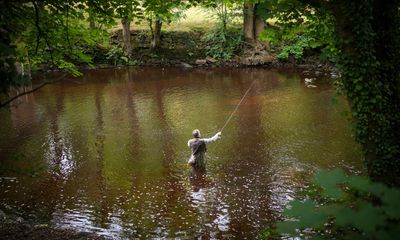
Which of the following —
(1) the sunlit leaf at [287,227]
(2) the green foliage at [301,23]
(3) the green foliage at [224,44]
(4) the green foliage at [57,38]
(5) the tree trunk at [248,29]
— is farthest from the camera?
(3) the green foliage at [224,44]

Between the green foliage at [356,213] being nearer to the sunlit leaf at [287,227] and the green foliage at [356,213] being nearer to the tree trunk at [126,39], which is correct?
the sunlit leaf at [287,227]

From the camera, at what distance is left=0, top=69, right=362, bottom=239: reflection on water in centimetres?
898

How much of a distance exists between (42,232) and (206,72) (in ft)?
70.3

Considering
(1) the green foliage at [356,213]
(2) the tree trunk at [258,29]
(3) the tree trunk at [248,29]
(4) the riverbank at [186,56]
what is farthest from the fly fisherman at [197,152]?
(3) the tree trunk at [248,29]

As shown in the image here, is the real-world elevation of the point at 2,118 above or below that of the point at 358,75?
below

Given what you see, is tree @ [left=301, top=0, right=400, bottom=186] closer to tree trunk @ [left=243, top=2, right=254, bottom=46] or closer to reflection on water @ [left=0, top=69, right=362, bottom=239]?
reflection on water @ [left=0, top=69, right=362, bottom=239]

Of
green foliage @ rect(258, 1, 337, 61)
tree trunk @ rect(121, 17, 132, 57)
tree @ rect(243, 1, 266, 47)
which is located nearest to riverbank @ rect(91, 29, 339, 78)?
tree trunk @ rect(121, 17, 132, 57)

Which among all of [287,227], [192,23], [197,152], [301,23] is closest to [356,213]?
[287,227]

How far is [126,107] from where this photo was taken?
64.0ft

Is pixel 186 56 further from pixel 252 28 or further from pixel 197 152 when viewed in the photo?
pixel 197 152

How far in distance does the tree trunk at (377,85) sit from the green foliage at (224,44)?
2398 cm

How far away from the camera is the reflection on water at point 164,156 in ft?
29.5

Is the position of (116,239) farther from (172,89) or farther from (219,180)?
(172,89)

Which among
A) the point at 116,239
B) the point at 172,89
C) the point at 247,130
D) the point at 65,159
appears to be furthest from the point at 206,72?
the point at 116,239
